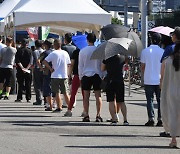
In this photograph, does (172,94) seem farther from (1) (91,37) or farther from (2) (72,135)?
(1) (91,37)

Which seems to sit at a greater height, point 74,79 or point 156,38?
point 156,38

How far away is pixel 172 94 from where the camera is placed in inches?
465

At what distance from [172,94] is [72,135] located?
244cm

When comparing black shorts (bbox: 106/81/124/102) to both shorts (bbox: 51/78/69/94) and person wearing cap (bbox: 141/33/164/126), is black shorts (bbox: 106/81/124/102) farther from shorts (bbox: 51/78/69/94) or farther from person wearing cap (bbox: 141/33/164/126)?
shorts (bbox: 51/78/69/94)

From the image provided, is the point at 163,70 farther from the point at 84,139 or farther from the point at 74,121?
Result: the point at 74,121

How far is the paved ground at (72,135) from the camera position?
11.4m

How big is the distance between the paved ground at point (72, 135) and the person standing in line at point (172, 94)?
0.36m

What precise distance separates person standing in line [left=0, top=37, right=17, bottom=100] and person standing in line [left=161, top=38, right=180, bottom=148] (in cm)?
1138

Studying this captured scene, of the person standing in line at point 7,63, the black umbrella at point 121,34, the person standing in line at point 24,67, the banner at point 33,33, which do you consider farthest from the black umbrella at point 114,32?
the banner at point 33,33

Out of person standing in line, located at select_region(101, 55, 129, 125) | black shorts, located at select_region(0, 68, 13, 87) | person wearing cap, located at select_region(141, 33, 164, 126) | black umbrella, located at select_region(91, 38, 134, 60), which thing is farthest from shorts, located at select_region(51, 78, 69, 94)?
black shorts, located at select_region(0, 68, 13, 87)

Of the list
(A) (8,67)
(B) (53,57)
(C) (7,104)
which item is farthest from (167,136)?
(A) (8,67)

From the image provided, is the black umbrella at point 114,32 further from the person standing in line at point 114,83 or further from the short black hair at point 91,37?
the person standing in line at point 114,83

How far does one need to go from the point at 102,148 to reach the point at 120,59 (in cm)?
372

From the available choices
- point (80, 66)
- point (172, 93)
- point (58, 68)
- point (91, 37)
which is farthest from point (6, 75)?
point (172, 93)
